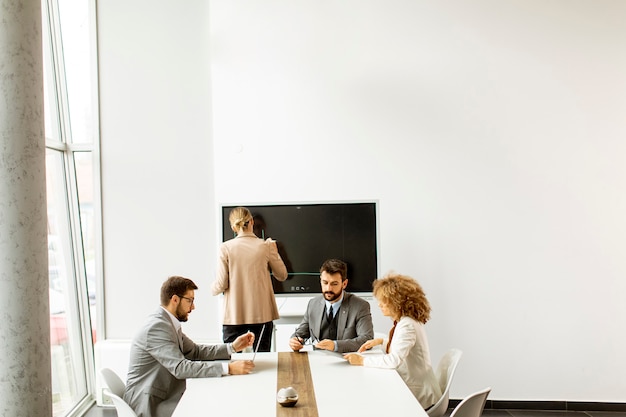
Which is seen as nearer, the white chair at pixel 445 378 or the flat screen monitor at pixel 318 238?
the white chair at pixel 445 378

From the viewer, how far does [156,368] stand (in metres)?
3.70

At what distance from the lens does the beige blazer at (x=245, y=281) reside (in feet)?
15.8

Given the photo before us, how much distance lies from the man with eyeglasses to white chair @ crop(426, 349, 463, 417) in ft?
3.61

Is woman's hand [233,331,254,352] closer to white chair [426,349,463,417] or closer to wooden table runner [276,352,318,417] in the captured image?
wooden table runner [276,352,318,417]

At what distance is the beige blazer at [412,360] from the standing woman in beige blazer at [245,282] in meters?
1.33

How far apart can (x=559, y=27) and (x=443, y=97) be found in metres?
1.14

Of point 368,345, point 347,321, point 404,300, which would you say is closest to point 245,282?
point 347,321

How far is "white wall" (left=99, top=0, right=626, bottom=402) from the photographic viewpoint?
5371mm

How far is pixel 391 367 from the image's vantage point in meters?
3.62

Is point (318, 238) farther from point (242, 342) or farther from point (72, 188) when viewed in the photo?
point (72, 188)

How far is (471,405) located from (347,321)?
4.32 feet

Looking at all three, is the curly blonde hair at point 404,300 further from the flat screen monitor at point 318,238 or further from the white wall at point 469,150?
the white wall at point 469,150

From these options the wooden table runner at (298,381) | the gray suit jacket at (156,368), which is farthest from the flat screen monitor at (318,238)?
the gray suit jacket at (156,368)

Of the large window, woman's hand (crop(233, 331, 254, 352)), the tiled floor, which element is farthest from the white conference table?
the large window
